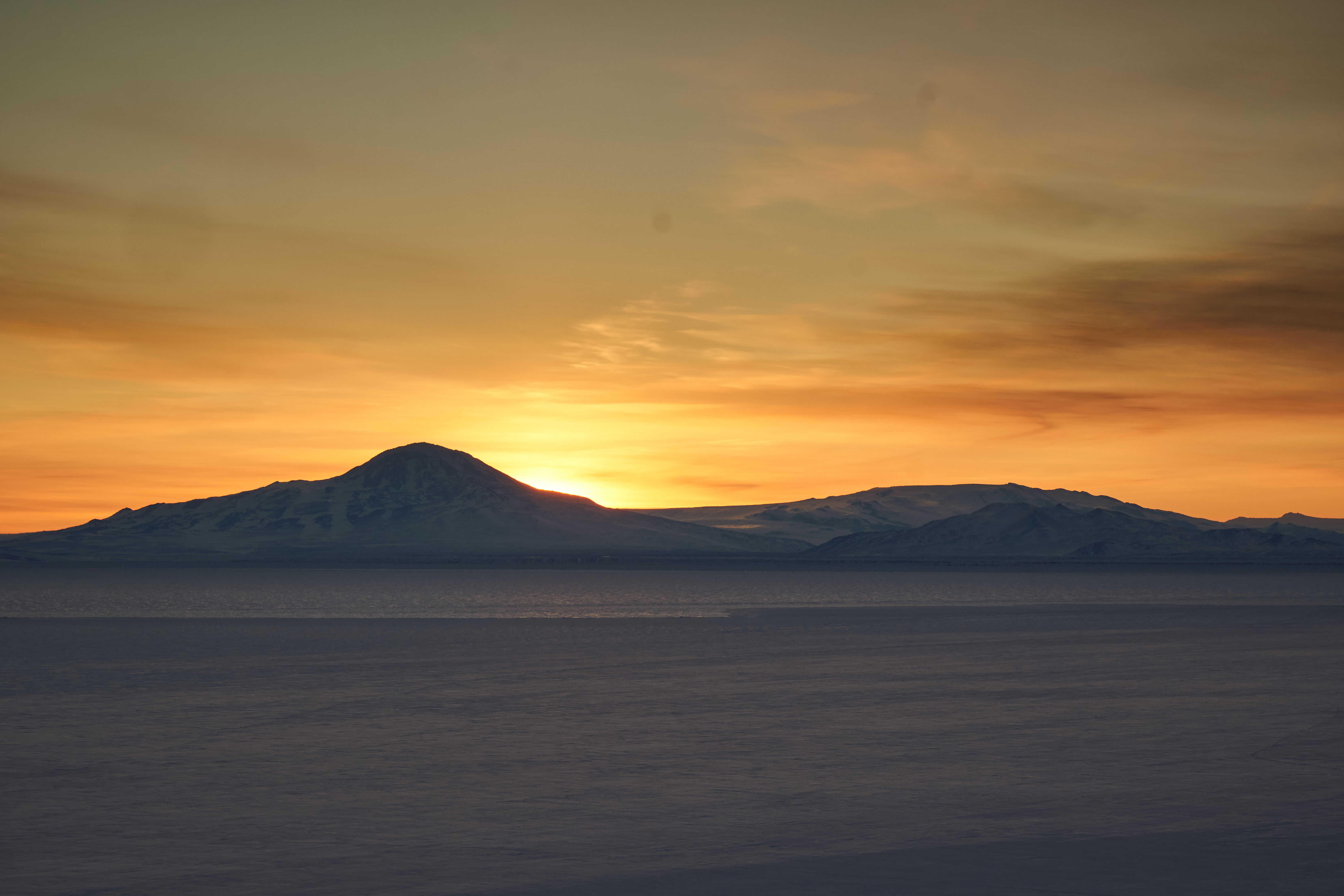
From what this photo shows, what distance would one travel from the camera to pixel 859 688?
3012 centimetres

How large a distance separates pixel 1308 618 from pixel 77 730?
200ft

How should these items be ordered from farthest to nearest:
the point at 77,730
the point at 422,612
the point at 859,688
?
the point at 422,612 → the point at 859,688 → the point at 77,730

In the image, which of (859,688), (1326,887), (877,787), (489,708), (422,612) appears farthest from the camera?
(422,612)

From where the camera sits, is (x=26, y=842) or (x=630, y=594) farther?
(x=630, y=594)

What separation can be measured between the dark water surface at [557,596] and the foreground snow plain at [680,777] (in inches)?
1679

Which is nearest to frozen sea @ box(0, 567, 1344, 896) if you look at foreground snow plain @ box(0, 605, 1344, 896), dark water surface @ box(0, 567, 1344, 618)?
foreground snow plain @ box(0, 605, 1344, 896)

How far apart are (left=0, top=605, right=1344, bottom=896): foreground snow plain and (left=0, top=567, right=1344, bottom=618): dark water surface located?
4264 cm

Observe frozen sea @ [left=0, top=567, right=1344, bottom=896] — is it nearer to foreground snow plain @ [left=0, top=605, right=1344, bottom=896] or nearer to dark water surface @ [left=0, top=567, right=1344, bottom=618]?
foreground snow plain @ [left=0, top=605, right=1344, bottom=896]

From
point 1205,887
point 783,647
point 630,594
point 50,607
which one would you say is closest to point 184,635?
point 783,647

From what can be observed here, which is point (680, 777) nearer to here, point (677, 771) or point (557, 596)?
point (677, 771)

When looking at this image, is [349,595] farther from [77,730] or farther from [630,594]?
[77,730]

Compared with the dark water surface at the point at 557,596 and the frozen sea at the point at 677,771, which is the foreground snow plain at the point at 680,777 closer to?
the frozen sea at the point at 677,771

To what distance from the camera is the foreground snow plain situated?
504 inches

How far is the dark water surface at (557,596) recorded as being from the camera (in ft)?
270
